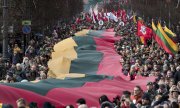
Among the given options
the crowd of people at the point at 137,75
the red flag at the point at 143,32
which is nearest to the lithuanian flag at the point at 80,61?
the crowd of people at the point at 137,75

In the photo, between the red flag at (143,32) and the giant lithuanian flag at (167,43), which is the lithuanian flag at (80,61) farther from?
the giant lithuanian flag at (167,43)

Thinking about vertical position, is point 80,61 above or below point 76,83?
below

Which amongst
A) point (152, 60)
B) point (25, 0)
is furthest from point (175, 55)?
point (25, 0)

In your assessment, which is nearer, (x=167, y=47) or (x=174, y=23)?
(x=167, y=47)

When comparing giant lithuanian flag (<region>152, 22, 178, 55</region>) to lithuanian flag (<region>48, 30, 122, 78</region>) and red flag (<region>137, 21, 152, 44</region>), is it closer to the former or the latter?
lithuanian flag (<region>48, 30, 122, 78</region>)

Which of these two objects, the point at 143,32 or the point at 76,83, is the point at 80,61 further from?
the point at 76,83

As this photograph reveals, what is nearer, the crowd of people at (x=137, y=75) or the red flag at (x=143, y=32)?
the crowd of people at (x=137, y=75)

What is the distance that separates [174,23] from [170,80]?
4290 cm

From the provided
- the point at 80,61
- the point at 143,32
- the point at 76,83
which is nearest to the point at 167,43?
the point at 80,61

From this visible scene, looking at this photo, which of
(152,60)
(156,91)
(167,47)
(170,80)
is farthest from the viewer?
(152,60)

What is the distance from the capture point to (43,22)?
47.7 m

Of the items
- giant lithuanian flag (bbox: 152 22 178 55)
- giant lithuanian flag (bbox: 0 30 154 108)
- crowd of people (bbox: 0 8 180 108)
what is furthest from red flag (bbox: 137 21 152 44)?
giant lithuanian flag (bbox: 152 22 178 55)

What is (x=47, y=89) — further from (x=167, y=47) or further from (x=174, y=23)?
(x=174, y=23)

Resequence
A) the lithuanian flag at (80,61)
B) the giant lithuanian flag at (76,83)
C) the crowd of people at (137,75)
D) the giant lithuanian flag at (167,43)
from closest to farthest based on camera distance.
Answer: the crowd of people at (137,75)
the giant lithuanian flag at (76,83)
the giant lithuanian flag at (167,43)
the lithuanian flag at (80,61)
